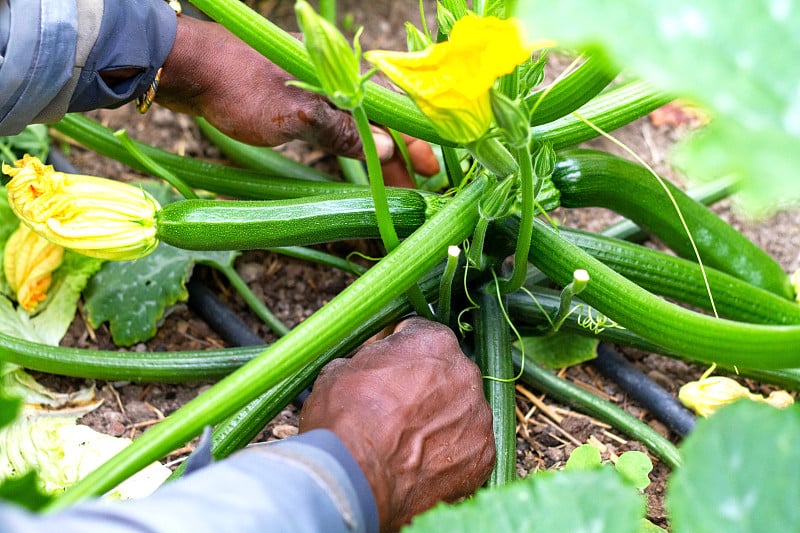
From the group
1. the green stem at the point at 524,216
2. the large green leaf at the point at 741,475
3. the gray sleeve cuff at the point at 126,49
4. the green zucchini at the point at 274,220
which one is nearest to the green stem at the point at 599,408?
the green stem at the point at 524,216

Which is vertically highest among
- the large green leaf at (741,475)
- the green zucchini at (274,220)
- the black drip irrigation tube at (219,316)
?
the large green leaf at (741,475)

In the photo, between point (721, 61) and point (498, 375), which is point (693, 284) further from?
point (721, 61)

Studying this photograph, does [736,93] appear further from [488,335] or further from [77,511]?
[488,335]

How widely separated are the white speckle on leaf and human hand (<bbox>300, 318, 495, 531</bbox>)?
816 mm

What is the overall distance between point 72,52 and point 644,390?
4.76 ft

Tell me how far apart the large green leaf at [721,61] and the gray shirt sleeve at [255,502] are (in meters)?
0.60

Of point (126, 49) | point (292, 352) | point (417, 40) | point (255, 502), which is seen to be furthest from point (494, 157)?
point (126, 49)

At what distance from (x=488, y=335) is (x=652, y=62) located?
3.32 feet

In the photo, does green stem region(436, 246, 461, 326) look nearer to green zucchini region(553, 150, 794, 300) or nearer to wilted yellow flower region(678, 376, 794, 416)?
green zucchini region(553, 150, 794, 300)

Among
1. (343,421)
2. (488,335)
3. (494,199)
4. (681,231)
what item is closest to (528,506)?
(343,421)

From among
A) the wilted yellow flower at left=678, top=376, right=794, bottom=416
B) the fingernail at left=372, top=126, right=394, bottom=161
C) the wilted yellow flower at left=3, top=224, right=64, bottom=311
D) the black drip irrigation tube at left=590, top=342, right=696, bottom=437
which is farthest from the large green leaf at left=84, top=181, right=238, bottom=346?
the wilted yellow flower at left=678, top=376, right=794, bottom=416

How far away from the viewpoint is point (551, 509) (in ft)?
2.73

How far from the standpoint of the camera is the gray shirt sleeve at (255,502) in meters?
0.74

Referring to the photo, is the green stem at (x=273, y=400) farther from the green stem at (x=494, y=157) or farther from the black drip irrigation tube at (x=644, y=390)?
the black drip irrigation tube at (x=644, y=390)
